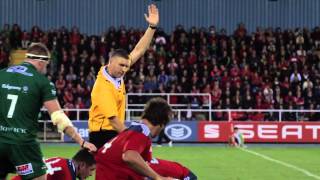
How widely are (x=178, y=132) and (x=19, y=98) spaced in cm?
2017

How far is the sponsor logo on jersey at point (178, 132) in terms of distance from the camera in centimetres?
2719

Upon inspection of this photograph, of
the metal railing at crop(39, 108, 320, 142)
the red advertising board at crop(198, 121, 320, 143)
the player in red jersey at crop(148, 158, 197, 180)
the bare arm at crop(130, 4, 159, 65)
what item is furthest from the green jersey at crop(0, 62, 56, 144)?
the red advertising board at crop(198, 121, 320, 143)

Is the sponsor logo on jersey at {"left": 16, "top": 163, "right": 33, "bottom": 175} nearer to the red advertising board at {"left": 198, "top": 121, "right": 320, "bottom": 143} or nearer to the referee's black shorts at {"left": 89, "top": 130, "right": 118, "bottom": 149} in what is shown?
the referee's black shorts at {"left": 89, "top": 130, "right": 118, "bottom": 149}

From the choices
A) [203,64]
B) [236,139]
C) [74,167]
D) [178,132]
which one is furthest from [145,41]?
[203,64]

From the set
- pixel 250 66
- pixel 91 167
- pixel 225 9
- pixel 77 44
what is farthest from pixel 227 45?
pixel 91 167

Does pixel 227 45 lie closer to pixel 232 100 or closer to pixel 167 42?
pixel 167 42

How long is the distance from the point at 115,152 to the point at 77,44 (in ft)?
87.4

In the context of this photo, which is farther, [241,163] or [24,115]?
[241,163]

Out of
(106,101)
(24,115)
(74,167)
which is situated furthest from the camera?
(106,101)

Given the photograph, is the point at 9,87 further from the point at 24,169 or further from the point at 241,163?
the point at 241,163

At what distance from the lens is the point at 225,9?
3803 cm

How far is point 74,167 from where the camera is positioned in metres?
7.59

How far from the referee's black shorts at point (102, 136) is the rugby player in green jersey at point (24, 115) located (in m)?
1.25

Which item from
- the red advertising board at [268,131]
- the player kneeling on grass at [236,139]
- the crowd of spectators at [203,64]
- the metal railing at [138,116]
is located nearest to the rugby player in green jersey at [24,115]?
the player kneeling on grass at [236,139]
